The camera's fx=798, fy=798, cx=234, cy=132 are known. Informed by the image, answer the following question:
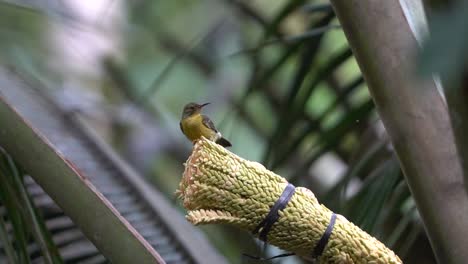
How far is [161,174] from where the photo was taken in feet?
7.82

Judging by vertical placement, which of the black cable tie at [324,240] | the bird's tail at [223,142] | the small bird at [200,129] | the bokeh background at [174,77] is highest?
the bokeh background at [174,77]

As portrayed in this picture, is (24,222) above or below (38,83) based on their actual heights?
below

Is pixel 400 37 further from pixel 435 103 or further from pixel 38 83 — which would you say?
pixel 38 83

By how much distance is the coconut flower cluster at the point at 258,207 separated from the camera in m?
0.51

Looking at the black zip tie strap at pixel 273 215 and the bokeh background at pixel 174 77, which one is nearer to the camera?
the black zip tie strap at pixel 273 215

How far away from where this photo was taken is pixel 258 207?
52cm

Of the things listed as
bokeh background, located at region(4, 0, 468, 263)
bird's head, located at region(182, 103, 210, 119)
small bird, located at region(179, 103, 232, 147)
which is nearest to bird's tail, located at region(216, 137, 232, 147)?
small bird, located at region(179, 103, 232, 147)

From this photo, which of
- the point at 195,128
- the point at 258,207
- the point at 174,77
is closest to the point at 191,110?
the point at 195,128

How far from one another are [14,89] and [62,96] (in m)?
0.56

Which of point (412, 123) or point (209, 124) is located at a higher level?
point (209, 124)

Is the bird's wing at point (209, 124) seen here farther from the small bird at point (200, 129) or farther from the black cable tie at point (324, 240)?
the black cable tie at point (324, 240)

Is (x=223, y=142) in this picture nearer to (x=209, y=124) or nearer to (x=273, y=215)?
(x=209, y=124)

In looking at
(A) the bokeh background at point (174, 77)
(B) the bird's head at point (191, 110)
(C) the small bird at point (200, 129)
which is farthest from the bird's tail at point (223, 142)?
(A) the bokeh background at point (174, 77)

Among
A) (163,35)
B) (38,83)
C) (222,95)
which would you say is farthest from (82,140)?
(163,35)
